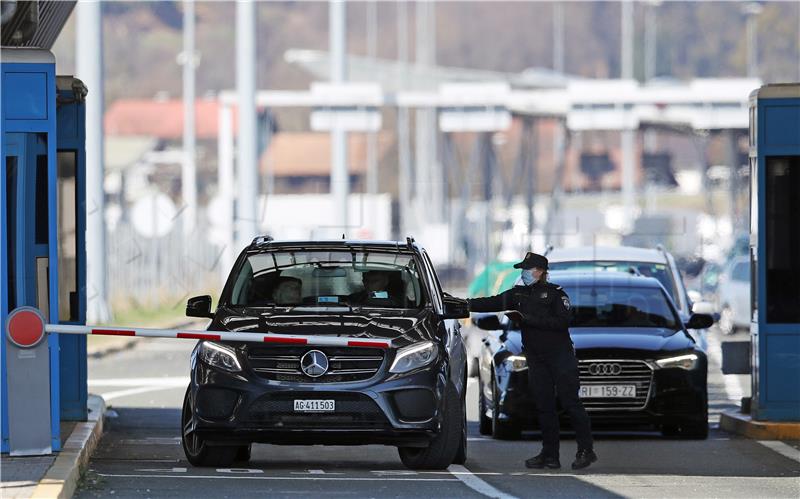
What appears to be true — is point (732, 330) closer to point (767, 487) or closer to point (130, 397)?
point (130, 397)

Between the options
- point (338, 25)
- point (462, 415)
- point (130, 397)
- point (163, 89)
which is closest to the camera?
point (462, 415)

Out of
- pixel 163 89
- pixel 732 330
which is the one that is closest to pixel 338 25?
pixel 732 330

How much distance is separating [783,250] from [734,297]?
762 inches

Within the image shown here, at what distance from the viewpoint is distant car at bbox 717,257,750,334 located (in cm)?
3606

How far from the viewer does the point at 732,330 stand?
3722cm

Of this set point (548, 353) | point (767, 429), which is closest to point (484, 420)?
point (767, 429)

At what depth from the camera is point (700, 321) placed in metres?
17.3

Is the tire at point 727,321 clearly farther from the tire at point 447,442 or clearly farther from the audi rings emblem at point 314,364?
the audi rings emblem at point 314,364

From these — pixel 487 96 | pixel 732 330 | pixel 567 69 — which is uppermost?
pixel 567 69

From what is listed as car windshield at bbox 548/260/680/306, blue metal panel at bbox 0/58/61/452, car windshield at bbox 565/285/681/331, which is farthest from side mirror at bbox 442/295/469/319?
car windshield at bbox 548/260/680/306

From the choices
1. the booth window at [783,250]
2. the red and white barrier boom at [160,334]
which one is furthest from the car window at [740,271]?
the red and white barrier boom at [160,334]

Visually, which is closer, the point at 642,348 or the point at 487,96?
the point at 642,348

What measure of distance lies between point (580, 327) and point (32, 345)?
6307mm

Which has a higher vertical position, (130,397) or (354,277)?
(354,277)
